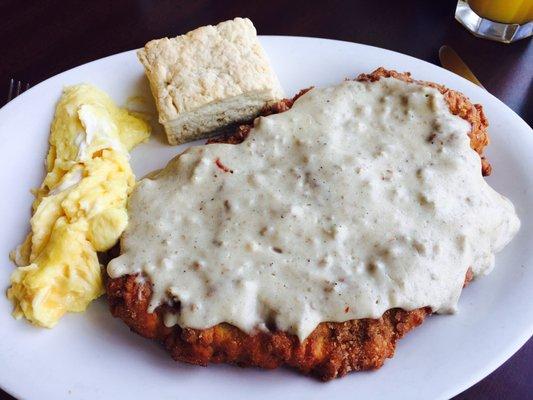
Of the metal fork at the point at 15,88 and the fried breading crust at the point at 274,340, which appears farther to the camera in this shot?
the metal fork at the point at 15,88

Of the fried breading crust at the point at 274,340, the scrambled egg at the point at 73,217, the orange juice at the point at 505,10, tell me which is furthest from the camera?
the orange juice at the point at 505,10

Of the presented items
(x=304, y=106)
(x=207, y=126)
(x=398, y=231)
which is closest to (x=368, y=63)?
(x=304, y=106)

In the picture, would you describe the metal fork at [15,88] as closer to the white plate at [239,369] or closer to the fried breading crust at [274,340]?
the white plate at [239,369]

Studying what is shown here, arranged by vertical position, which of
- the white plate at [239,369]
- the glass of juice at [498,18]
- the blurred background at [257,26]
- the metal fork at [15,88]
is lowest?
the white plate at [239,369]

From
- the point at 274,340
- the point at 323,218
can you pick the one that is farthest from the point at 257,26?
the point at 274,340

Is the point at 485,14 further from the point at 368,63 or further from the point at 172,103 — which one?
the point at 172,103

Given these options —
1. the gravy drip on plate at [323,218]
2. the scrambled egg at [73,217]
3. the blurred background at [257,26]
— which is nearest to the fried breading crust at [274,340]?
the gravy drip on plate at [323,218]

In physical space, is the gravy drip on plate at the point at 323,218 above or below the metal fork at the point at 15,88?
above

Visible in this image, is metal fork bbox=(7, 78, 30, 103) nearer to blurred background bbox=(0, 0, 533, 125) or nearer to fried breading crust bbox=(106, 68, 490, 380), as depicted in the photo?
blurred background bbox=(0, 0, 533, 125)

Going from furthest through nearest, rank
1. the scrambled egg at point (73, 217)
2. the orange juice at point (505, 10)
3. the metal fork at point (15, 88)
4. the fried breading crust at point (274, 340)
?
the orange juice at point (505, 10) < the metal fork at point (15, 88) < the scrambled egg at point (73, 217) < the fried breading crust at point (274, 340)
